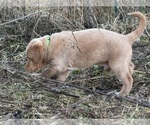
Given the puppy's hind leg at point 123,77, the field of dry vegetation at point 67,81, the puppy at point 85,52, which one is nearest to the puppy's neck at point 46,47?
the puppy at point 85,52

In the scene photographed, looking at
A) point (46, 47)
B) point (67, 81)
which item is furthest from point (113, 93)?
point (46, 47)

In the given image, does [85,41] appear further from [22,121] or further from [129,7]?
[129,7]

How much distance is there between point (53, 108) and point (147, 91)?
1291 mm

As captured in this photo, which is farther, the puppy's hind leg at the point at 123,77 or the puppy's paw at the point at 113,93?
the puppy's hind leg at the point at 123,77

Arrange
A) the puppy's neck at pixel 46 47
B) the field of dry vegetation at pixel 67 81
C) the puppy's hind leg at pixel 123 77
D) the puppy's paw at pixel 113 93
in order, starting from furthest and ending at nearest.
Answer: the puppy's neck at pixel 46 47 < the puppy's hind leg at pixel 123 77 < the puppy's paw at pixel 113 93 < the field of dry vegetation at pixel 67 81

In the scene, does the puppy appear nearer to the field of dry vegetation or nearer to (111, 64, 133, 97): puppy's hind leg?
(111, 64, 133, 97): puppy's hind leg

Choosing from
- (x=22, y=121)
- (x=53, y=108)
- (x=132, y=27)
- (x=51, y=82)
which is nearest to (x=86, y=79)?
(x=51, y=82)

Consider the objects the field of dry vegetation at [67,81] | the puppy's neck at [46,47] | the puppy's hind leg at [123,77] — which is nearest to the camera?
the field of dry vegetation at [67,81]

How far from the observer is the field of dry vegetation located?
5.16 meters

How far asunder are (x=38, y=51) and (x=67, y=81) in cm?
62

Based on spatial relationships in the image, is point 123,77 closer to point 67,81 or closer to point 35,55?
point 67,81

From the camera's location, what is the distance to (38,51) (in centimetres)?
584

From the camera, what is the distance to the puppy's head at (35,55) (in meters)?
5.84

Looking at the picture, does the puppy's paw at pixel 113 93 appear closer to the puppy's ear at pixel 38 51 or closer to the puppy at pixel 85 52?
the puppy at pixel 85 52
